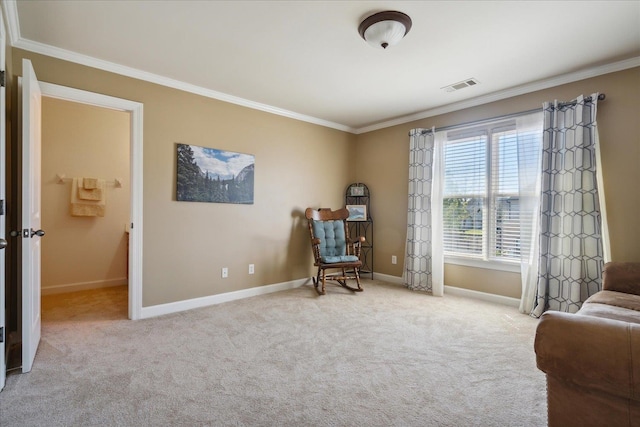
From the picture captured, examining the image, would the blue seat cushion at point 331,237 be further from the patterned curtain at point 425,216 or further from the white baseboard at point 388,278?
the patterned curtain at point 425,216

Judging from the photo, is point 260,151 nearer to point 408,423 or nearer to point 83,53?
point 83,53

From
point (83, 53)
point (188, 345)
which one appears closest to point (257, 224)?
point (188, 345)

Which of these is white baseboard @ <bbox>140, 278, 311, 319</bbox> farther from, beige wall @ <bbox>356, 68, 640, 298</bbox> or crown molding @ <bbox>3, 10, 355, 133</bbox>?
crown molding @ <bbox>3, 10, 355, 133</bbox>

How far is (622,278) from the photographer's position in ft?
7.66

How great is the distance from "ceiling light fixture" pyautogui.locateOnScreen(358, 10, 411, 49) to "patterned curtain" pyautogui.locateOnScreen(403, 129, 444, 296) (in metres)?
1.99

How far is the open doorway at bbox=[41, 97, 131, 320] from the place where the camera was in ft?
12.7

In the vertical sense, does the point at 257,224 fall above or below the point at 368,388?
above

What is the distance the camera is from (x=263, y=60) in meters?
2.75

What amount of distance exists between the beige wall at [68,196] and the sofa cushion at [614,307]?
16.9 ft

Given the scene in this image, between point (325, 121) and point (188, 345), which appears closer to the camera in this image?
point (188, 345)

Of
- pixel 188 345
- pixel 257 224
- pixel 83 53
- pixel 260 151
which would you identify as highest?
pixel 83 53

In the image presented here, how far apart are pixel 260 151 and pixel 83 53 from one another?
1.88m

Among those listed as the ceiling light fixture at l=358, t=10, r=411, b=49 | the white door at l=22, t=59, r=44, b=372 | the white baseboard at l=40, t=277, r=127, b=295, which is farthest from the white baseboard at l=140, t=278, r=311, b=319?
the ceiling light fixture at l=358, t=10, r=411, b=49

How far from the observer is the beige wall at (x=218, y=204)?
3029 mm
